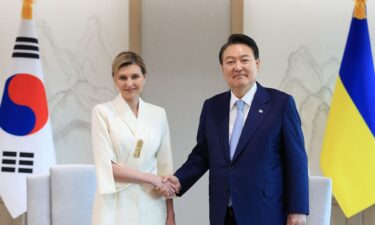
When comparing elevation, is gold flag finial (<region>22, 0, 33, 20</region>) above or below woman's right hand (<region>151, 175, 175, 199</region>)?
above

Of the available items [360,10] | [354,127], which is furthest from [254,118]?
[360,10]

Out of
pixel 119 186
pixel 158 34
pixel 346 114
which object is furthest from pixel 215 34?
pixel 119 186

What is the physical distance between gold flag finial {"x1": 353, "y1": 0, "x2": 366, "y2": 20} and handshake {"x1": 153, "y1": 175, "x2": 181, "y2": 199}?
188 centimetres

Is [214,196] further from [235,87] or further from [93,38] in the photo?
[93,38]

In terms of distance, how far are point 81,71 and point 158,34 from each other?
694 millimetres

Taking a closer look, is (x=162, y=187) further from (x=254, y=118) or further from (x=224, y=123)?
(x=254, y=118)

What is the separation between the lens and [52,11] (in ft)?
12.4

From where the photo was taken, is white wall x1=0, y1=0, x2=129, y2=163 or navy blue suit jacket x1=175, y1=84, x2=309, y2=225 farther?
white wall x1=0, y1=0, x2=129, y2=163

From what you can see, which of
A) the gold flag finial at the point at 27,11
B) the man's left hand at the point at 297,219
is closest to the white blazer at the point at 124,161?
the man's left hand at the point at 297,219

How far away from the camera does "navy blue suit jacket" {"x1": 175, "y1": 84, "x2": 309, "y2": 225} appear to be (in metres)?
2.14

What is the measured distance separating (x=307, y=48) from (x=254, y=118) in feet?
5.72

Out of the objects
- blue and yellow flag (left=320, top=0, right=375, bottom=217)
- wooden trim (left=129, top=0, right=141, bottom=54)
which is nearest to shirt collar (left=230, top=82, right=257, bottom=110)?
blue and yellow flag (left=320, top=0, right=375, bottom=217)

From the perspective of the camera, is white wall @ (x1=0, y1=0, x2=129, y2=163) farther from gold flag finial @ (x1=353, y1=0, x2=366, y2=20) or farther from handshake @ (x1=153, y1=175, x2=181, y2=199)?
gold flag finial @ (x1=353, y1=0, x2=366, y2=20)

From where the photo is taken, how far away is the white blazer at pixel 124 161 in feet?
7.60
